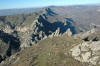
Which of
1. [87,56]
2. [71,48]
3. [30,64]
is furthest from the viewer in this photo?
[71,48]

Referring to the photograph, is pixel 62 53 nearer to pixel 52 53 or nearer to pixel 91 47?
pixel 52 53

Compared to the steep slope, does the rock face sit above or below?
above

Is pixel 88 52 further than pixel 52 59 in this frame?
No

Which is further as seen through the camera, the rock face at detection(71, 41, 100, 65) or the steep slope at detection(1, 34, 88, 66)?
the steep slope at detection(1, 34, 88, 66)

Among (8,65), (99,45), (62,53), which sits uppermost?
(99,45)

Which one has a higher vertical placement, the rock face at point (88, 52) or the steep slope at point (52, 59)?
the rock face at point (88, 52)

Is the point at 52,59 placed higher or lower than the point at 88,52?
lower

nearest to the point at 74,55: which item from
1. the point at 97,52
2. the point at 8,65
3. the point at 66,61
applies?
the point at 66,61

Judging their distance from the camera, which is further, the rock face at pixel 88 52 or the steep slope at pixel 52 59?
the steep slope at pixel 52 59
